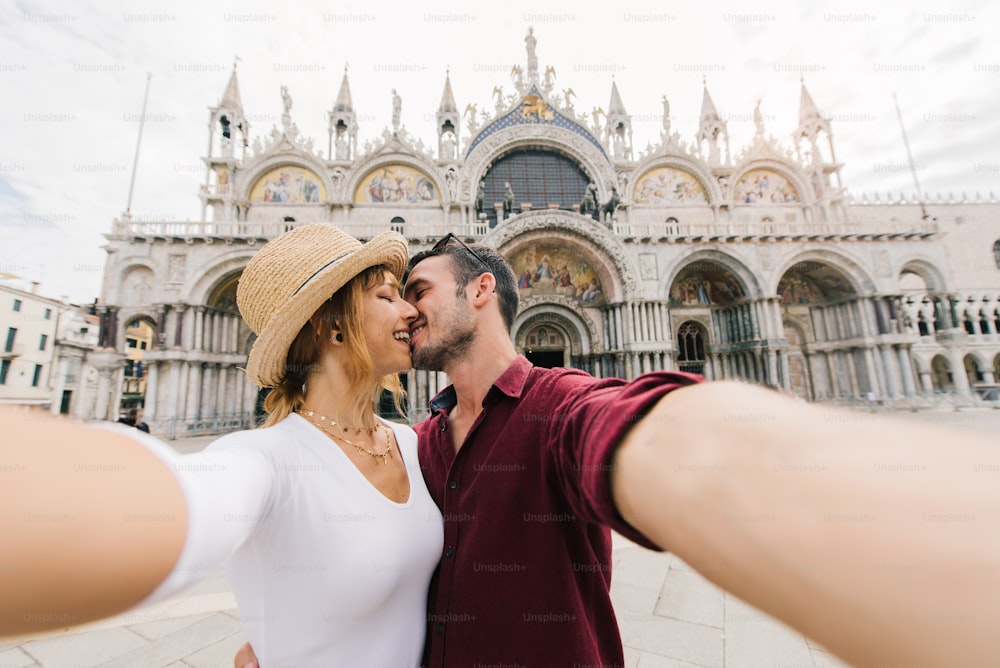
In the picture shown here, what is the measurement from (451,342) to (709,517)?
128 cm

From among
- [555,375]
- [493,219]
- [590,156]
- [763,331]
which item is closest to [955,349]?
[763,331]

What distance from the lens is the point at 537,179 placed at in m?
17.8

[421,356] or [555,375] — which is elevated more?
[421,356]

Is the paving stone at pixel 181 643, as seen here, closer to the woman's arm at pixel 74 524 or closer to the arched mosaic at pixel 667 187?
the woman's arm at pixel 74 524

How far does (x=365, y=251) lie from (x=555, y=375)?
0.77 m

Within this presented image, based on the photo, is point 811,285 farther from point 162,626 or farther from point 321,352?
point 162,626

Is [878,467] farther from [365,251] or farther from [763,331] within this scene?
[763,331]

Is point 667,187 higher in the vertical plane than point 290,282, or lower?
higher

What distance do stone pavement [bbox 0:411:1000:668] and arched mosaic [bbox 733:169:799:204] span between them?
19.5 m

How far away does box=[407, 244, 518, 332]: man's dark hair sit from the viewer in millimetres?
1818

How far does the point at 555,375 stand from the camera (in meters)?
1.37

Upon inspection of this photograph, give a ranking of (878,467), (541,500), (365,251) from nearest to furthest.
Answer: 1. (878,467)
2. (541,500)
3. (365,251)

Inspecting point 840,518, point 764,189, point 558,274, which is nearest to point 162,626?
point 840,518

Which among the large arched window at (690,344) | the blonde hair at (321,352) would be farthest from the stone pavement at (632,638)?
the large arched window at (690,344)
